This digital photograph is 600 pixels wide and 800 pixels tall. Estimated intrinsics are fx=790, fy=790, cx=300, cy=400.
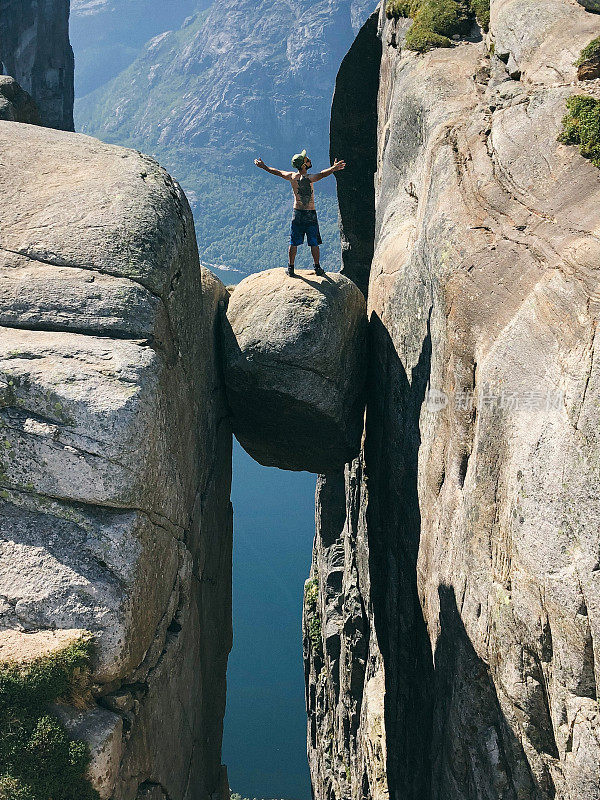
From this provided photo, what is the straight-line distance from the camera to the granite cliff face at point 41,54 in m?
42.0

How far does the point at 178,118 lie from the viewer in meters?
192

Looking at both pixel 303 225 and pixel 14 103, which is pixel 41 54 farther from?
pixel 303 225

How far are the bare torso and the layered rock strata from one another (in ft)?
8.86

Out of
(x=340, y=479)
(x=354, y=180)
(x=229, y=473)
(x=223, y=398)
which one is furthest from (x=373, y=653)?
(x=354, y=180)

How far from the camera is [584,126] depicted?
38.1ft

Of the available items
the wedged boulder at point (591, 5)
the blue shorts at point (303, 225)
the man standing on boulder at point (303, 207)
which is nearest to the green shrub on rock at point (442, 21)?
the wedged boulder at point (591, 5)

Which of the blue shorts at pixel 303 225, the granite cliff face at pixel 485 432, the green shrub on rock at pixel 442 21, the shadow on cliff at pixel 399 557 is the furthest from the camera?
the green shrub on rock at pixel 442 21

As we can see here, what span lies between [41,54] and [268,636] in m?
54.6

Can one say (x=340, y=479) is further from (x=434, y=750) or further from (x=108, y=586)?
(x=108, y=586)

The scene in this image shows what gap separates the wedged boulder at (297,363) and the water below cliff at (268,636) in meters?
50.7

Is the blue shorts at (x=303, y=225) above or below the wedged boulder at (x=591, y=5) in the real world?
below

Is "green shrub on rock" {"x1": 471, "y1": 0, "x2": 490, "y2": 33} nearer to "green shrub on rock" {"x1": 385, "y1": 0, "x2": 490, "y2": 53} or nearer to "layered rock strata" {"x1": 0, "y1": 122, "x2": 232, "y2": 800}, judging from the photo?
"green shrub on rock" {"x1": 385, "y1": 0, "x2": 490, "y2": 53}

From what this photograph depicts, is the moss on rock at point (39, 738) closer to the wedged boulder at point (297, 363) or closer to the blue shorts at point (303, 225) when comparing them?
the wedged boulder at point (297, 363)

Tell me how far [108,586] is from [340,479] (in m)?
21.1
